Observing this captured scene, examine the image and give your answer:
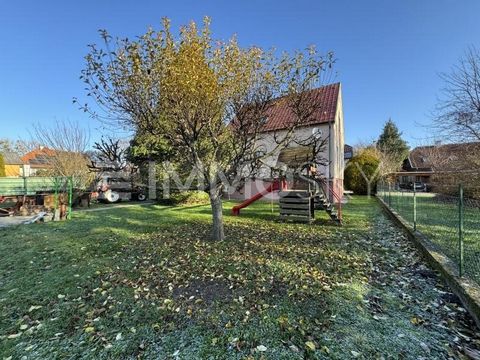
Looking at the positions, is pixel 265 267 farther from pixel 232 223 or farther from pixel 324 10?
pixel 324 10

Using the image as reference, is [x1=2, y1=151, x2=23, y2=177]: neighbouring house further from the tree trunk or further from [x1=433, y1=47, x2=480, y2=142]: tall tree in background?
[x1=433, y1=47, x2=480, y2=142]: tall tree in background

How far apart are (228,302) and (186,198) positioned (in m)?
13.6

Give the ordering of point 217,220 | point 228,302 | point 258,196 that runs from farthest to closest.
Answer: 1. point 258,196
2. point 217,220
3. point 228,302

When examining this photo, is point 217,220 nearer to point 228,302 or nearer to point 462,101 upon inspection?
point 228,302

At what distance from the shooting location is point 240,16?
A: 28.6 ft

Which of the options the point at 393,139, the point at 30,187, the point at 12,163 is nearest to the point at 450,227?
the point at 30,187

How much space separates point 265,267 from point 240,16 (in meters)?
8.29

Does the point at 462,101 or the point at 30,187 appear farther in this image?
the point at 30,187

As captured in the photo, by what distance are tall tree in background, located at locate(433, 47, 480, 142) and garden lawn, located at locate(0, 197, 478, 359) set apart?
8.42 m

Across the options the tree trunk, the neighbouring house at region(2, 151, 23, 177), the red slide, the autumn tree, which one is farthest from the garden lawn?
the neighbouring house at region(2, 151, 23, 177)

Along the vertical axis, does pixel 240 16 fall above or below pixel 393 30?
below

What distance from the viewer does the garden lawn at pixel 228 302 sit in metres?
2.61

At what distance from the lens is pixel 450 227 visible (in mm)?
5996

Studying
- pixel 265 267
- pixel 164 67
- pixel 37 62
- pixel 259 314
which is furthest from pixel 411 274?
pixel 37 62
